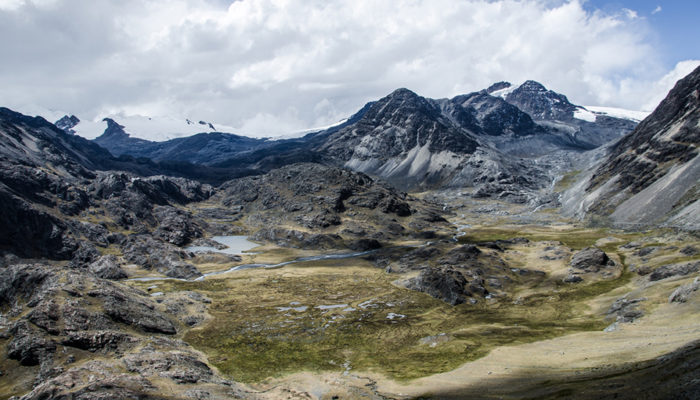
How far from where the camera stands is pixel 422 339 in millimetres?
93438

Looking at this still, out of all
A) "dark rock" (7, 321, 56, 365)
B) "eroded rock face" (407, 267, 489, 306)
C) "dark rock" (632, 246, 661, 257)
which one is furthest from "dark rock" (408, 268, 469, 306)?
"dark rock" (7, 321, 56, 365)

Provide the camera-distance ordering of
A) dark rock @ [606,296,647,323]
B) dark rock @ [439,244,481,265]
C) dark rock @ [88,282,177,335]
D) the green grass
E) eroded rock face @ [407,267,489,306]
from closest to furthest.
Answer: the green grass, dark rock @ [606,296,647,323], dark rock @ [88,282,177,335], eroded rock face @ [407,267,489,306], dark rock @ [439,244,481,265]

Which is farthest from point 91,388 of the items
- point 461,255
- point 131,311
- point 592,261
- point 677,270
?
point 592,261

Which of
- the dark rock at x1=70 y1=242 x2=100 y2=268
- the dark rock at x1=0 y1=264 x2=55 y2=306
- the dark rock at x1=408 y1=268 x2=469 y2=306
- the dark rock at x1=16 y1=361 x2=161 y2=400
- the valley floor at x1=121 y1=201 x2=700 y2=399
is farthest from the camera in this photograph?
the dark rock at x1=70 y1=242 x2=100 y2=268

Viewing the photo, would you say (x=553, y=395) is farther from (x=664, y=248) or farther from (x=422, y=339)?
(x=664, y=248)

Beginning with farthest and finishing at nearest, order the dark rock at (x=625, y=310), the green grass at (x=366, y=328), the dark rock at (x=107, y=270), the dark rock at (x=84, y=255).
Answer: the dark rock at (x=84, y=255) < the dark rock at (x=107, y=270) < the dark rock at (x=625, y=310) < the green grass at (x=366, y=328)

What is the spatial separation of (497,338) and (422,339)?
16.5 m

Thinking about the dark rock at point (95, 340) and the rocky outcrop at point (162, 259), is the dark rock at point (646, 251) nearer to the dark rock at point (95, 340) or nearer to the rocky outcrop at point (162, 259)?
the dark rock at point (95, 340)

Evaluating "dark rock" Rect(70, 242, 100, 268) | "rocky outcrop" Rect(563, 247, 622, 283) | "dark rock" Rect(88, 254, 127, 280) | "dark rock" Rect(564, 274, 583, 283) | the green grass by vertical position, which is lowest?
the green grass

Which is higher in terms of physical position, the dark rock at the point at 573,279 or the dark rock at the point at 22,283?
the dark rock at the point at 22,283

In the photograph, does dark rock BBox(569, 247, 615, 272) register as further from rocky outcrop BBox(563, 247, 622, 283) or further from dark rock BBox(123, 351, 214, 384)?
dark rock BBox(123, 351, 214, 384)

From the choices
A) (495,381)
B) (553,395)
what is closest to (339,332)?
(495,381)

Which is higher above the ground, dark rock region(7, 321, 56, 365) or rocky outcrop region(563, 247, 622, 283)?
dark rock region(7, 321, 56, 365)

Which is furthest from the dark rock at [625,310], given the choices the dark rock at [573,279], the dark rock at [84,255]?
the dark rock at [84,255]
